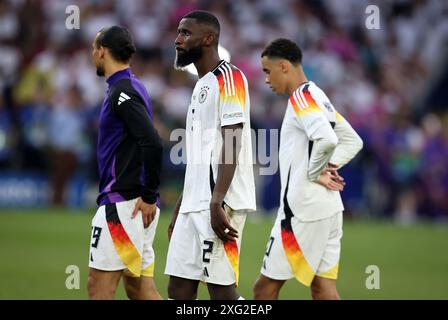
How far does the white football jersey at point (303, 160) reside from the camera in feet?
24.3

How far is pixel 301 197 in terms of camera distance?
7.54 m

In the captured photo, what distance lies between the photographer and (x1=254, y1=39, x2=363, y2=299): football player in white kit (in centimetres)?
749

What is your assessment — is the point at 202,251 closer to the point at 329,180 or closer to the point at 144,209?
Answer: the point at 144,209

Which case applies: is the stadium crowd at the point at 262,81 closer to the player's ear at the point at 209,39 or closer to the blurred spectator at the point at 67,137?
the blurred spectator at the point at 67,137

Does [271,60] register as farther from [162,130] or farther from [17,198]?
[17,198]

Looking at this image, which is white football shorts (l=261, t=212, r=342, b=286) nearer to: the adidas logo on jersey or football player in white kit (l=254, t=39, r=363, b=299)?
football player in white kit (l=254, t=39, r=363, b=299)

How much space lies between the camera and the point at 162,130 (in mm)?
19859

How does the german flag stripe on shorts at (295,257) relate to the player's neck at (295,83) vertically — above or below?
below

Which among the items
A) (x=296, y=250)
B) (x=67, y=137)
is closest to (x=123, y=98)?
(x=296, y=250)

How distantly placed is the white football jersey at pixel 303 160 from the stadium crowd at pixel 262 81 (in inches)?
476

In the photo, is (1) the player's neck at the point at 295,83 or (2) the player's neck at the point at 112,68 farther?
(1) the player's neck at the point at 295,83

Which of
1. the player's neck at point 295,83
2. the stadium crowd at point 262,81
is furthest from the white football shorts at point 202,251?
the stadium crowd at point 262,81

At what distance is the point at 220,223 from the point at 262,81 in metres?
15.1
